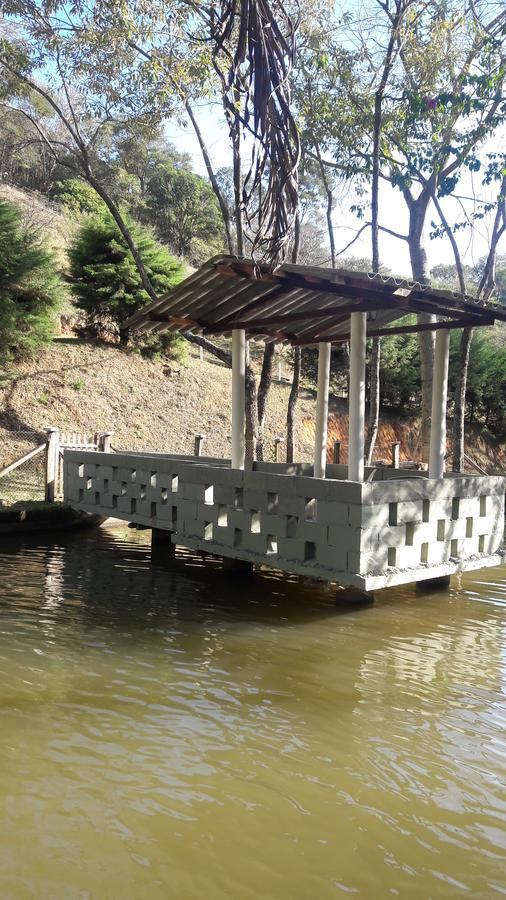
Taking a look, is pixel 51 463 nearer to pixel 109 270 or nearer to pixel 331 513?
pixel 331 513

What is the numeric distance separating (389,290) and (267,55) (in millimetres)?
4863

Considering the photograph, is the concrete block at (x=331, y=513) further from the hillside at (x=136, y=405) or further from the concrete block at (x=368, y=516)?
the hillside at (x=136, y=405)

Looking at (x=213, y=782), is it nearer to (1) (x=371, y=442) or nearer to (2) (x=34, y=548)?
(2) (x=34, y=548)

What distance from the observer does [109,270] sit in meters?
20.6

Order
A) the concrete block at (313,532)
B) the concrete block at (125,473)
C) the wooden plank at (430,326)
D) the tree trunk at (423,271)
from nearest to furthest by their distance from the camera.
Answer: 1. the concrete block at (313,532)
2. the wooden plank at (430,326)
3. the concrete block at (125,473)
4. the tree trunk at (423,271)

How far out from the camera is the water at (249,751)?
10.2ft

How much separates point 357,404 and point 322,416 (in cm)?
238

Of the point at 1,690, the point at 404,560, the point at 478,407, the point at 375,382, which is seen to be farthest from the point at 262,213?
the point at 478,407

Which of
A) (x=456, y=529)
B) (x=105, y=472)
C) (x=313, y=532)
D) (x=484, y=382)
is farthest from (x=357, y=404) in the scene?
(x=484, y=382)

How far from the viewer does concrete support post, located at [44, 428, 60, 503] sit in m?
13.4

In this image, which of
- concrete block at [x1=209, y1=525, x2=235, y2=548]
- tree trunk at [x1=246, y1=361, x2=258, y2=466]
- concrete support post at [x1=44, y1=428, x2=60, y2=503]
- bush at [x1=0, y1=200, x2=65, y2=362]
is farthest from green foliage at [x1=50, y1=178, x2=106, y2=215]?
concrete block at [x1=209, y1=525, x2=235, y2=548]

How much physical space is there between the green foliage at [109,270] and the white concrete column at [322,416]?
12.2 metres

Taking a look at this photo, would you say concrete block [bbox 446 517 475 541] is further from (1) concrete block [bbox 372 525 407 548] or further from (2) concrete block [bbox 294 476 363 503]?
(2) concrete block [bbox 294 476 363 503]

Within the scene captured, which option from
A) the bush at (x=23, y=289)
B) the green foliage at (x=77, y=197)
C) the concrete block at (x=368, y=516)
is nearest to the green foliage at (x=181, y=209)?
the green foliage at (x=77, y=197)
